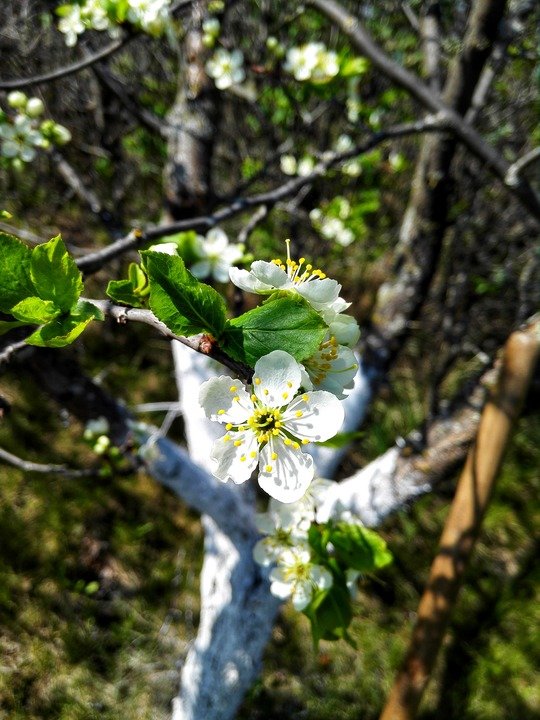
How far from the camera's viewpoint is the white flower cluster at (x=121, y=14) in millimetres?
1074

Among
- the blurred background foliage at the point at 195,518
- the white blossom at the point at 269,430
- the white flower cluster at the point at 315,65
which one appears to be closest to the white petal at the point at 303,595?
the white blossom at the point at 269,430

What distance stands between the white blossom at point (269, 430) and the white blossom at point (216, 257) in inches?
21.7

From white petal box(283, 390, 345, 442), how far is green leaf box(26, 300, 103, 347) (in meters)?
0.26

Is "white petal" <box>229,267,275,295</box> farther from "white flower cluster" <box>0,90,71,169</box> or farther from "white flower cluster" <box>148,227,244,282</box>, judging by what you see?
"white flower cluster" <box>0,90,71,169</box>

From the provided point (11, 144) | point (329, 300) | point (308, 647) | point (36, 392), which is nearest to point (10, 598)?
point (36, 392)

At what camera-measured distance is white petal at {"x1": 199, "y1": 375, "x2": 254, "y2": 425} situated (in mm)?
611

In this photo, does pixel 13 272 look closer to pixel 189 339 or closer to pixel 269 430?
pixel 189 339

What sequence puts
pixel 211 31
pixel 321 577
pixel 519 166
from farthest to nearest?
pixel 211 31 < pixel 519 166 < pixel 321 577

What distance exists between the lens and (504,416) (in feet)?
4.61

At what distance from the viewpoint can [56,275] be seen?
548 mm

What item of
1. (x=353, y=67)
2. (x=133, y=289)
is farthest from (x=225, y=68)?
(x=133, y=289)

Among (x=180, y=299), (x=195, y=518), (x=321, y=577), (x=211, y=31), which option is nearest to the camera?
(x=180, y=299)

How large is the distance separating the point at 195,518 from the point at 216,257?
1857mm

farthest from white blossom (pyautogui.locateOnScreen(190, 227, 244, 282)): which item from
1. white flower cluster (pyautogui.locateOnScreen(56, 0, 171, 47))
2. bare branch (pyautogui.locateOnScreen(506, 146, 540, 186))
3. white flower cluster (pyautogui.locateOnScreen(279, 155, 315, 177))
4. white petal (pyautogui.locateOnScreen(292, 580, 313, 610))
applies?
white flower cluster (pyautogui.locateOnScreen(279, 155, 315, 177))
